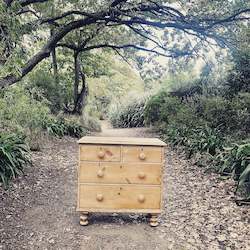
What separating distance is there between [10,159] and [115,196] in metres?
1.84

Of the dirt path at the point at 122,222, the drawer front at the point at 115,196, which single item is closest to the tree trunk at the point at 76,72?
the dirt path at the point at 122,222

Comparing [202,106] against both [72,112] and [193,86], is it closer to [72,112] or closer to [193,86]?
[193,86]

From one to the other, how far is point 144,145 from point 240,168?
2089mm

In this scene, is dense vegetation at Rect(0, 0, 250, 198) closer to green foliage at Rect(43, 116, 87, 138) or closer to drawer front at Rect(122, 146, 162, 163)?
green foliage at Rect(43, 116, 87, 138)

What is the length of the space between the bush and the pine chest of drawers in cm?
1424

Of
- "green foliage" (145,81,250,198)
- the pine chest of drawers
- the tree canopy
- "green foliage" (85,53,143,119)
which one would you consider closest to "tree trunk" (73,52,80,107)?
the tree canopy

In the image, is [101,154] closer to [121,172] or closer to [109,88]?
[121,172]

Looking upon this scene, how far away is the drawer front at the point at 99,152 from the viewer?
3.95 m

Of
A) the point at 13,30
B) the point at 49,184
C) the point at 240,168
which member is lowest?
the point at 49,184

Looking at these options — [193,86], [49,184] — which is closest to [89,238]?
[49,184]

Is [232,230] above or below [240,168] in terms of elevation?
below

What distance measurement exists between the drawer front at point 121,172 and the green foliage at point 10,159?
5.06ft

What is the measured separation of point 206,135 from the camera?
26.8 feet

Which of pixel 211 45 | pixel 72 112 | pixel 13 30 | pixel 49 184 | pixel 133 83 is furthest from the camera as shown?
pixel 133 83
